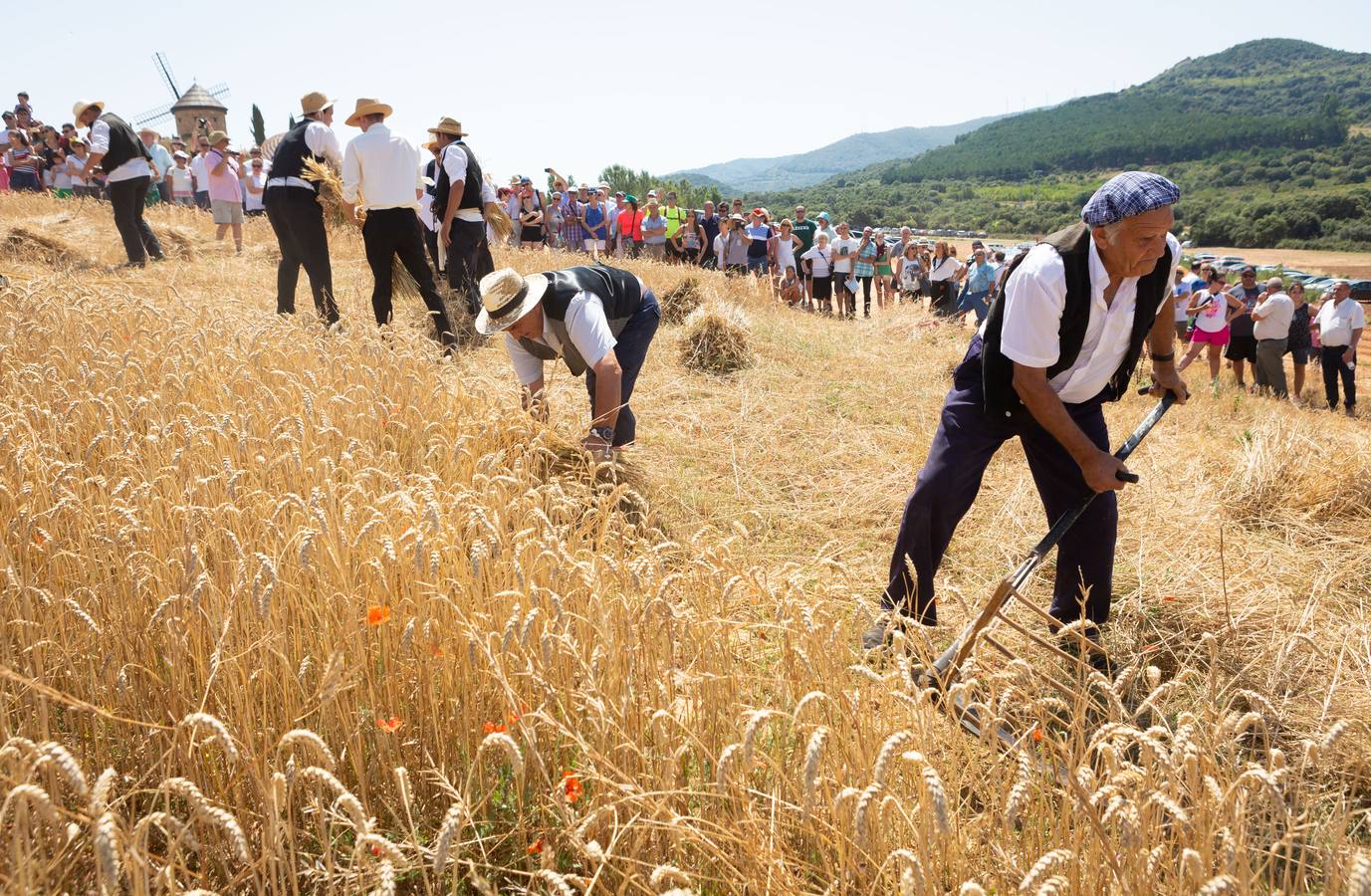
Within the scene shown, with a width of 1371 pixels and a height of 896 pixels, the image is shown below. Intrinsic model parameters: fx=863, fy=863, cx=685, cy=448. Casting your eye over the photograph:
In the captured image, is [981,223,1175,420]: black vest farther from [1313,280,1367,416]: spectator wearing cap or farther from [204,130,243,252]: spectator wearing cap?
[1313,280,1367,416]: spectator wearing cap

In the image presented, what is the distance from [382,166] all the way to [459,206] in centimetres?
92

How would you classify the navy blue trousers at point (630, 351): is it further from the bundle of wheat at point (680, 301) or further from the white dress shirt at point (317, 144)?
the bundle of wheat at point (680, 301)

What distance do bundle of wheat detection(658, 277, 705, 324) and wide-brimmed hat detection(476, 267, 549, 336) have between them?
18.3 ft

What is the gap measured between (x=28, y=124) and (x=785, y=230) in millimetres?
13707

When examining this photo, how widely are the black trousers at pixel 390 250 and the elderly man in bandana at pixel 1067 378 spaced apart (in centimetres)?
424

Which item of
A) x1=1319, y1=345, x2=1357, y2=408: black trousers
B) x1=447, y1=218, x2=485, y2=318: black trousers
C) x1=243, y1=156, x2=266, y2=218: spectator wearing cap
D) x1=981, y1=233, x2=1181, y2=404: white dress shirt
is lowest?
x1=1319, y1=345, x2=1357, y2=408: black trousers

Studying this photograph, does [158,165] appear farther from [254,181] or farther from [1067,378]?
[1067,378]

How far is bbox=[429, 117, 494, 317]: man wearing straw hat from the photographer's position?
6.52 metres

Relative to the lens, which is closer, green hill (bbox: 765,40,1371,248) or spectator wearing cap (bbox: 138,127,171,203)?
spectator wearing cap (bbox: 138,127,171,203)

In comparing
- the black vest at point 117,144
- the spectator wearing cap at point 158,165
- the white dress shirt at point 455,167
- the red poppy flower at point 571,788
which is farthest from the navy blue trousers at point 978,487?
the spectator wearing cap at point 158,165

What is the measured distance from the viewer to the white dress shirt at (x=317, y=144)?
6.21m

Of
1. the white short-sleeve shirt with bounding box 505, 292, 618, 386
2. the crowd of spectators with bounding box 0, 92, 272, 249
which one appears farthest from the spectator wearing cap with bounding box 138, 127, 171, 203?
the white short-sleeve shirt with bounding box 505, 292, 618, 386

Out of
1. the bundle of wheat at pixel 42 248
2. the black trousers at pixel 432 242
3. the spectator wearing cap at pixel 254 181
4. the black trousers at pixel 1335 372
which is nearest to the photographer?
the black trousers at pixel 432 242

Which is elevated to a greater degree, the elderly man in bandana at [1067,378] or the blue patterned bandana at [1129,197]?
the blue patterned bandana at [1129,197]
